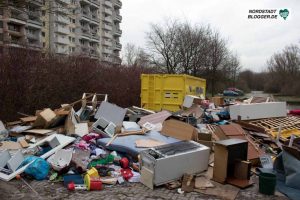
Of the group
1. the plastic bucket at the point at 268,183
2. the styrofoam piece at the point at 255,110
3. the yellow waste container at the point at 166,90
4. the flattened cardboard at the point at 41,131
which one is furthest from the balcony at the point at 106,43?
the plastic bucket at the point at 268,183

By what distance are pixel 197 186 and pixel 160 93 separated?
700 cm

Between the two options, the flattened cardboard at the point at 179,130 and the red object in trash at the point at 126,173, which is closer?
the red object in trash at the point at 126,173

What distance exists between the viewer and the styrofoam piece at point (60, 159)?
18.9 feet

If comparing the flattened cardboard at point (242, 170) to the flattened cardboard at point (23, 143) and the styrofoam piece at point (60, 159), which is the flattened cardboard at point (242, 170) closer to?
the styrofoam piece at point (60, 159)

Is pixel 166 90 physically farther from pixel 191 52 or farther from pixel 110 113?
pixel 191 52

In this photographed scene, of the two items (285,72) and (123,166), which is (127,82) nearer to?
(123,166)

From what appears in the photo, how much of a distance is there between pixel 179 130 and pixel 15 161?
11.8 feet

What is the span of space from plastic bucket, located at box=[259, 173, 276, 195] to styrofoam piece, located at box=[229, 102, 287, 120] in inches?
177

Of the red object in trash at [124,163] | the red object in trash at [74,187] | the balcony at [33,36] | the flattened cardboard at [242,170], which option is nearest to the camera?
the red object in trash at [74,187]

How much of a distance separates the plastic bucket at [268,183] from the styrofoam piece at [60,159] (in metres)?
3.60

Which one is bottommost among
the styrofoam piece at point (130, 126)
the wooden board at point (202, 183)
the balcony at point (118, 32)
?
the wooden board at point (202, 183)

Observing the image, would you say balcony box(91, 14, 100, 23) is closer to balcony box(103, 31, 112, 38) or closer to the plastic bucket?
balcony box(103, 31, 112, 38)

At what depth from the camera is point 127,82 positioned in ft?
51.5

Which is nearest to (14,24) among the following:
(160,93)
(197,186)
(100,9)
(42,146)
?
(100,9)
